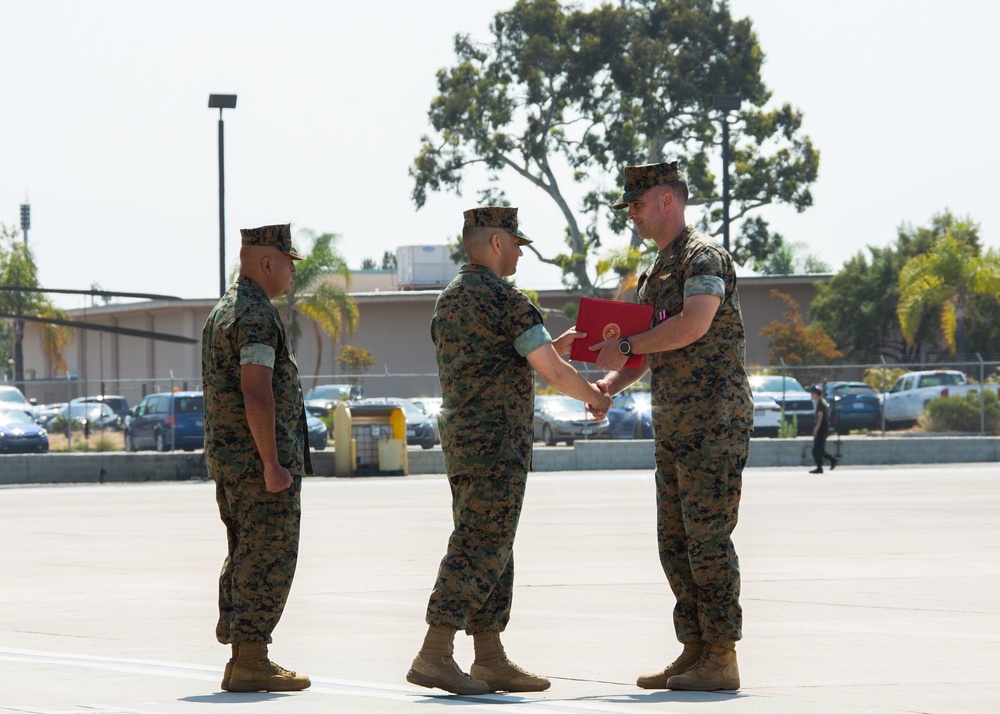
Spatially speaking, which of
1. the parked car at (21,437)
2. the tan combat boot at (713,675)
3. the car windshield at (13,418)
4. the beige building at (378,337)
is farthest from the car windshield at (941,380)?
the tan combat boot at (713,675)

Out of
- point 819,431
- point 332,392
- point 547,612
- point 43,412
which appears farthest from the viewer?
point 43,412

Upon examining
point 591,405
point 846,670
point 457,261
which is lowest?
point 846,670

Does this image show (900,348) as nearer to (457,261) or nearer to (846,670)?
(457,261)

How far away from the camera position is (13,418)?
37031 millimetres

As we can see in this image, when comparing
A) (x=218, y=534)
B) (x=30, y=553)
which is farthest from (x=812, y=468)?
(x=30, y=553)

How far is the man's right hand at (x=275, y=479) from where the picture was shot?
693 cm

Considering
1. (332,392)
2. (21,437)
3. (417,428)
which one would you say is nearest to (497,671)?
(21,437)

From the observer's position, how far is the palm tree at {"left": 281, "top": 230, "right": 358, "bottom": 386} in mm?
56625

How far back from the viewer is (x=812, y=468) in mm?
32406

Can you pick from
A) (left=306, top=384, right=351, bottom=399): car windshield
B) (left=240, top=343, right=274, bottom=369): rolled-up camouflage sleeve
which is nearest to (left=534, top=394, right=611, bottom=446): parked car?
(left=306, top=384, right=351, bottom=399): car windshield

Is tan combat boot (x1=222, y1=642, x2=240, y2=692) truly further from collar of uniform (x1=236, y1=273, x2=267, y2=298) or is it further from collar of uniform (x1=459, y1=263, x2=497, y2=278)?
collar of uniform (x1=459, y1=263, x2=497, y2=278)

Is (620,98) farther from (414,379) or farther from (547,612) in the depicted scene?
(547,612)

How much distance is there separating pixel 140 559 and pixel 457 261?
46.8m

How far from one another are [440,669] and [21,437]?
102 feet
